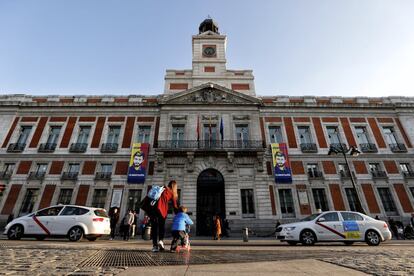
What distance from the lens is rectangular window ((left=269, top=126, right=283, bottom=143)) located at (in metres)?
21.8

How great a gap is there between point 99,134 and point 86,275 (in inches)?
828

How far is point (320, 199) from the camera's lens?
1923 centimetres

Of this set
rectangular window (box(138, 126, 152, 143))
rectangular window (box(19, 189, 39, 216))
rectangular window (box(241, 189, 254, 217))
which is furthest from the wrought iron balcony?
rectangular window (box(19, 189, 39, 216))

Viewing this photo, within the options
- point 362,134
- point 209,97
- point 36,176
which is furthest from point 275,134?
point 36,176

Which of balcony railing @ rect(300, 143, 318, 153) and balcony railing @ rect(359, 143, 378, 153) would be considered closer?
balcony railing @ rect(300, 143, 318, 153)

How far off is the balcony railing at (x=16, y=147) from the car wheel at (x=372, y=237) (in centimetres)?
2690

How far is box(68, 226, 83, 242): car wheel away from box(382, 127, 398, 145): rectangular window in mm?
27121

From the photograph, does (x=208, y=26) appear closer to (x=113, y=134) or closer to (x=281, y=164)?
(x=113, y=134)

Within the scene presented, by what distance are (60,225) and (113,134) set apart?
13.6 m

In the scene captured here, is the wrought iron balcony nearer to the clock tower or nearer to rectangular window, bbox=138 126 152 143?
the clock tower

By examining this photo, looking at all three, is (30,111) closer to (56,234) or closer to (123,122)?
(123,122)

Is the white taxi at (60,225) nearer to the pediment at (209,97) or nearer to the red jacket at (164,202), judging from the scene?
the red jacket at (164,202)

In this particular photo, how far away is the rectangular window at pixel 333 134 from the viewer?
21812 mm

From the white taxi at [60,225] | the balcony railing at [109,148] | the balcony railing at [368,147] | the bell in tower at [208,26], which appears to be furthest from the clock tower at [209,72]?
the white taxi at [60,225]
